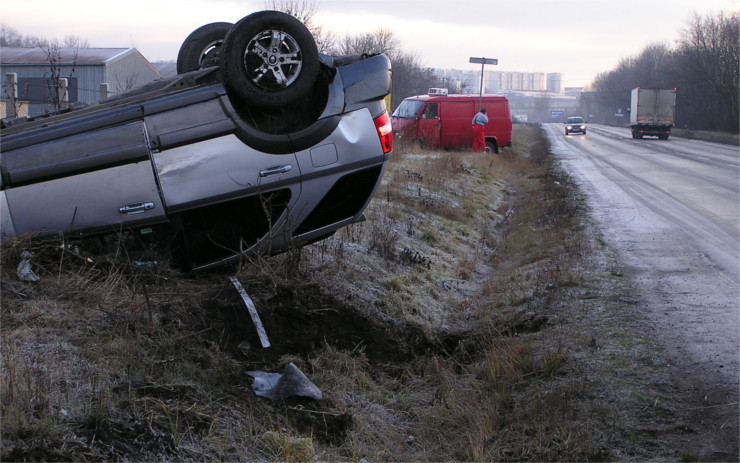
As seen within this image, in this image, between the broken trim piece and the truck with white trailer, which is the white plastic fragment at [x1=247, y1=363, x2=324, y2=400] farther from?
the truck with white trailer

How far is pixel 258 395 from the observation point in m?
4.59

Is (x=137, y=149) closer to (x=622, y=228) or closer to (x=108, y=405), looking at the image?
(x=108, y=405)

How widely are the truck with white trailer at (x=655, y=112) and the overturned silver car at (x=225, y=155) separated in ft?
170

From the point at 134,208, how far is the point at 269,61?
1485mm

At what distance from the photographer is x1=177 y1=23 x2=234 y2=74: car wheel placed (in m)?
7.52

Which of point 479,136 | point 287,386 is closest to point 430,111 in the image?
point 479,136

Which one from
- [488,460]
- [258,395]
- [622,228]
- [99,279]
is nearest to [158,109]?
[99,279]

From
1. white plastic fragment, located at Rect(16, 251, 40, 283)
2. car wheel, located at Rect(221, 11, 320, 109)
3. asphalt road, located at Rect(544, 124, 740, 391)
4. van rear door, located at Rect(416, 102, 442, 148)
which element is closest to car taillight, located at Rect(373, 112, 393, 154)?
car wheel, located at Rect(221, 11, 320, 109)

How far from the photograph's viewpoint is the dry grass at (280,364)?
12.6 feet

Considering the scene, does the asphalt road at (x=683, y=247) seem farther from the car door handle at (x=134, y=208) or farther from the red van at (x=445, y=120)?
the red van at (x=445, y=120)

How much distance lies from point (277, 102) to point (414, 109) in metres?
21.7

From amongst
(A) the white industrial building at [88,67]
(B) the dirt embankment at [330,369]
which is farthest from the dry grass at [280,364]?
(A) the white industrial building at [88,67]

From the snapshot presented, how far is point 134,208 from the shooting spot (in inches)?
222

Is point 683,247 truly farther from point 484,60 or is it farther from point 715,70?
point 715,70
